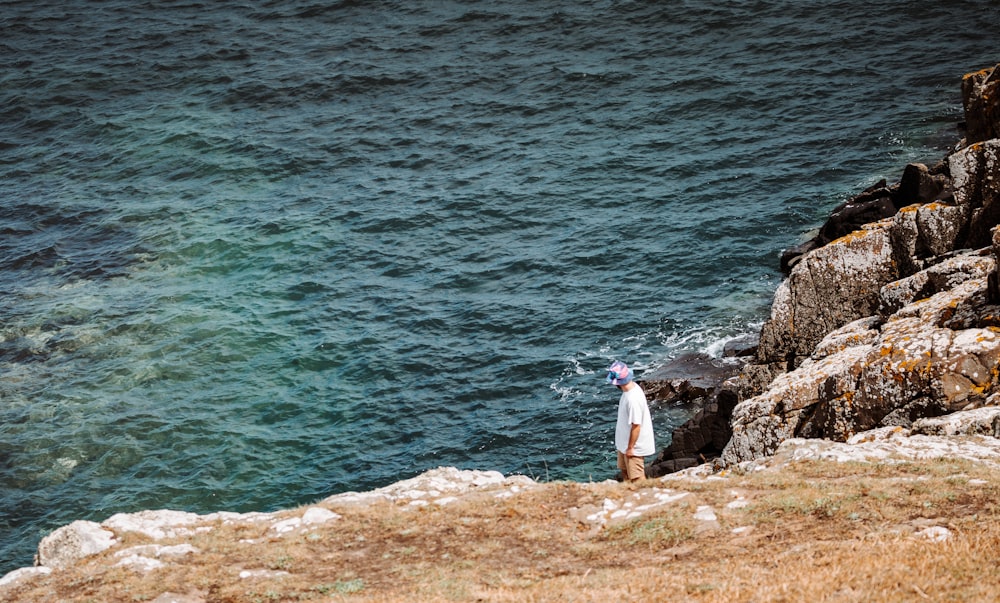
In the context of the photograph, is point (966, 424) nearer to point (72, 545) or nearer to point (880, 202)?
point (72, 545)

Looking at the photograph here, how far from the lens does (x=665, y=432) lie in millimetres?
32594

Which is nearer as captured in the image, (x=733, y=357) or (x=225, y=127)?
(x=733, y=357)

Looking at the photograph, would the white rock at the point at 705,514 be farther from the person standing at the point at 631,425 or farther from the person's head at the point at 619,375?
the person's head at the point at 619,375

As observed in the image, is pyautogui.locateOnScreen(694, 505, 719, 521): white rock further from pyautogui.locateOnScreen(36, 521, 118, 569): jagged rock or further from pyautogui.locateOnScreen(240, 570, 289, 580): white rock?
pyautogui.locateOnScreen(36, 521, 118, 569): jagged rock

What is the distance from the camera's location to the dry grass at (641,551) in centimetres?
1109

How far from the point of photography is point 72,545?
A: 17000 mm

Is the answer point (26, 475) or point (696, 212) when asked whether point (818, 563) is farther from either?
point (696, 212)

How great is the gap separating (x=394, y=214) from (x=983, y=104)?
101 ft

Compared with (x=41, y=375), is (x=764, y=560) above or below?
above

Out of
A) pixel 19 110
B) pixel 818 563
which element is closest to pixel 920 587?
pixel 818 563

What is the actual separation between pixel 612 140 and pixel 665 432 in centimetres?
2800

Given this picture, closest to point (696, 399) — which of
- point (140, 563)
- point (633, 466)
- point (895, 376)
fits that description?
point (895, 376)

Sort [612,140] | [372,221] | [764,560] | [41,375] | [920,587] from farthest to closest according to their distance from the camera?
[612,140] < [372,221] < [41,375] < [764,560] < [920,587]

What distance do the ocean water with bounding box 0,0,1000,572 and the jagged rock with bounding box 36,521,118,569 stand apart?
14360 millimetres
